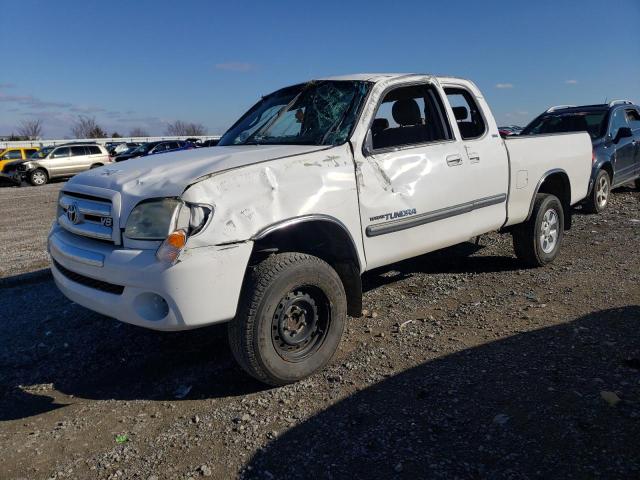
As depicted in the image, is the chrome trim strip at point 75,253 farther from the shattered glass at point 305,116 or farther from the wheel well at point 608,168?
the wheel well at point 608,168

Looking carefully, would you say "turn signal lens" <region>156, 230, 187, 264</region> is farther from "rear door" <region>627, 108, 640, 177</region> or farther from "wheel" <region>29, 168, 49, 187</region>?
"wheel" <region>29, 168, 49, 187</region>

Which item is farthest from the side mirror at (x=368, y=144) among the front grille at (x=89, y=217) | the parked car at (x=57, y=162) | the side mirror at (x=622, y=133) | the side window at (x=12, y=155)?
the side window at (x=12, y=155)

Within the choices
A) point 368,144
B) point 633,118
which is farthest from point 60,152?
point 368,144

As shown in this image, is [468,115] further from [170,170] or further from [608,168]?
[608,168]

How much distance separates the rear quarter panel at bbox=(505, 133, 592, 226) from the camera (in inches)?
194

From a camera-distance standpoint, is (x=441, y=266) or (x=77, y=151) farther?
(x=77, y=151)

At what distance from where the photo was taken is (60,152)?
23469 mm

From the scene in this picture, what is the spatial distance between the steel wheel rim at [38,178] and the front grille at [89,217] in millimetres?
22152

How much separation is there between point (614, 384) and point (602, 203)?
279 inches

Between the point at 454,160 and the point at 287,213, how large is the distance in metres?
1.81

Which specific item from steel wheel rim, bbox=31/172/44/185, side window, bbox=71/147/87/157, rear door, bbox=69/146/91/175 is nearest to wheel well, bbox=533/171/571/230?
rear door, bbox=69/146/91/175

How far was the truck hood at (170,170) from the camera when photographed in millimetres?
2912

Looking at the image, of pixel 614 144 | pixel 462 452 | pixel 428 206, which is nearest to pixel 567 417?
pixel 462 452

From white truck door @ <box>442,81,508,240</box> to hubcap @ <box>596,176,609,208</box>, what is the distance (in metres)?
4.85
